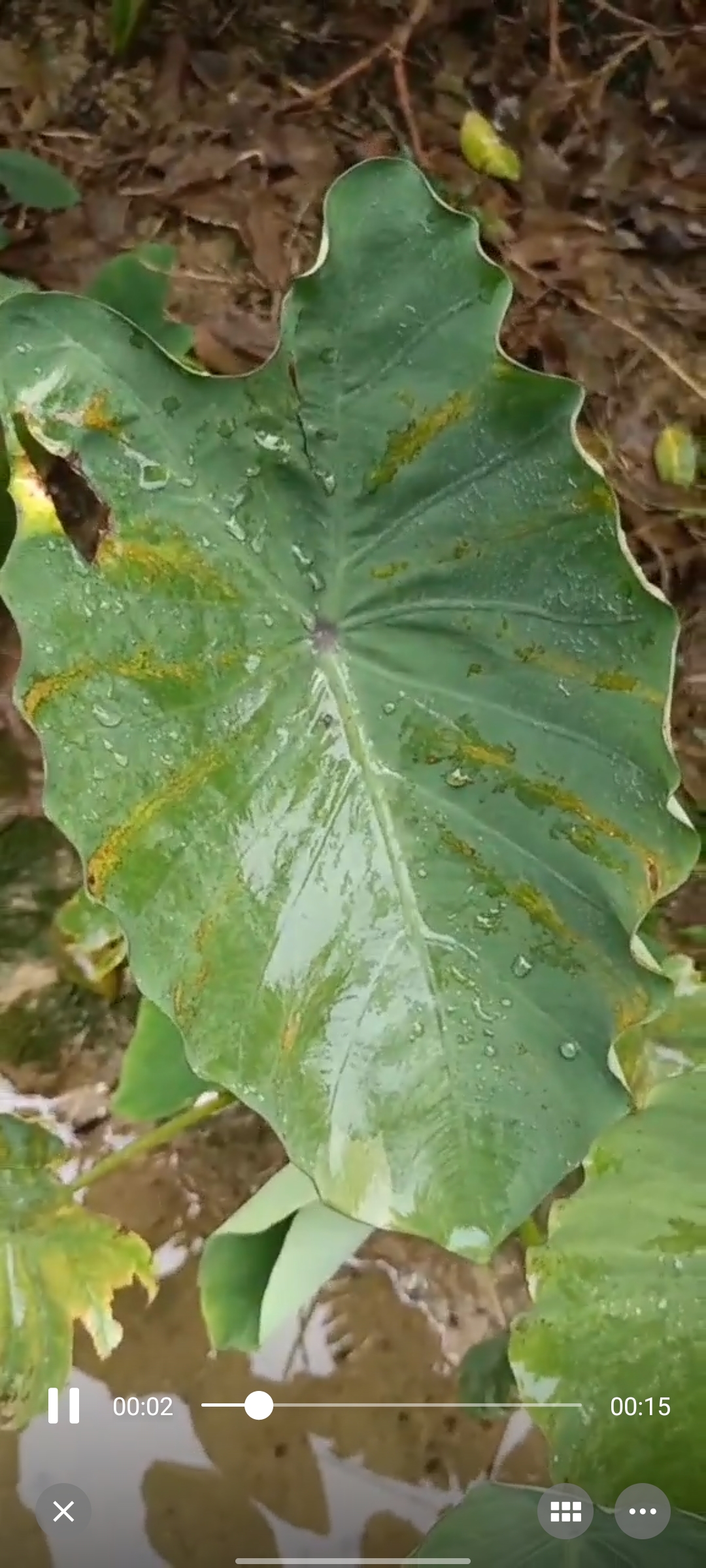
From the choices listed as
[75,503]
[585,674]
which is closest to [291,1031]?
[585,674]

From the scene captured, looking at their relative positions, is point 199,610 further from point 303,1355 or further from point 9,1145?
point 303,1355

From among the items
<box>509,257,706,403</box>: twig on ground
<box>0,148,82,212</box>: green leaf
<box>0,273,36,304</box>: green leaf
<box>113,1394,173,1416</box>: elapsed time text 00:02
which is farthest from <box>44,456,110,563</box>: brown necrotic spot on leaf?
<box>113,1394,173,1416</box>: elapsed time text 00:02

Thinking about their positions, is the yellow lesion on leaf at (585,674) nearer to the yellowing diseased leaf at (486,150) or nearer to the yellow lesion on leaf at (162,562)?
the yellow lesion on leaf at (162,562)

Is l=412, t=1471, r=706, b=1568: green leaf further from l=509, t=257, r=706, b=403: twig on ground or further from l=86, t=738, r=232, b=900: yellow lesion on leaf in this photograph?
l=509, t=257, r=706, b=403: twig on ground

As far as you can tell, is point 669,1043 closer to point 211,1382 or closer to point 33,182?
point 211,1382

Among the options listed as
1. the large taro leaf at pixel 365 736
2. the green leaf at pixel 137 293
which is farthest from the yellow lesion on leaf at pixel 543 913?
the green leaf at pixel 137 293

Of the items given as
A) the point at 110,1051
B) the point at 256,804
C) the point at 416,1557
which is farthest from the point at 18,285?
the point at 416,1557
